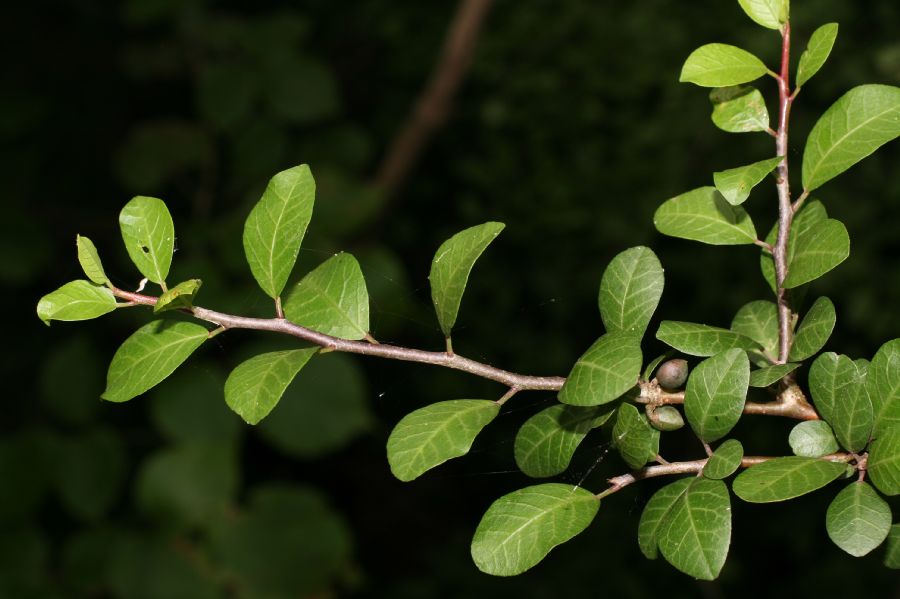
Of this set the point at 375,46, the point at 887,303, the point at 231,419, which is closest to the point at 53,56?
the point at 375,46

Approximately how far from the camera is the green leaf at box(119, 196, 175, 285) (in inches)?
23.8

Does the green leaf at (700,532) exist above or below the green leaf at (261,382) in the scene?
below

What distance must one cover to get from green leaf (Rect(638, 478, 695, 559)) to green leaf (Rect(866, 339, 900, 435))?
116mm

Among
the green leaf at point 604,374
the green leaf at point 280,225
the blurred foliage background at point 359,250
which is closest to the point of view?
the green leaf at point 604,374

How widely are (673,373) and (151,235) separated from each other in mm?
348

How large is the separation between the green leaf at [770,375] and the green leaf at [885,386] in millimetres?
44

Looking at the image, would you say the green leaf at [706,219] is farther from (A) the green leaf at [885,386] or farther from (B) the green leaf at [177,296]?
(B) the green leaf at [177,296]

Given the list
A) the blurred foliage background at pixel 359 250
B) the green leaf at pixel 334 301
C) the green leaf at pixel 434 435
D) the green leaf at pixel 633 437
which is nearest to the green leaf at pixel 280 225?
the green leaf at pixel 334 301

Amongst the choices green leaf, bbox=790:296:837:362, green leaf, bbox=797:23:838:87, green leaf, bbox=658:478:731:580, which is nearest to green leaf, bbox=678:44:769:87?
green leaf, bbox=797:23:838:87

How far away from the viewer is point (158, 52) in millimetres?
2654

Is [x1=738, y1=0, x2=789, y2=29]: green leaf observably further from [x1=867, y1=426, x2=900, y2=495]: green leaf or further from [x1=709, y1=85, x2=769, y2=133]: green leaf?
[x1=867, y1=426, x2=900, y2=495]: green leaf

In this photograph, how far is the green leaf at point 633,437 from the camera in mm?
552

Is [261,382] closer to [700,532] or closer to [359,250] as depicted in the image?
[700,532]

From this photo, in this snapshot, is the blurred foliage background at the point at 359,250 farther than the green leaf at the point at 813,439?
Yes
